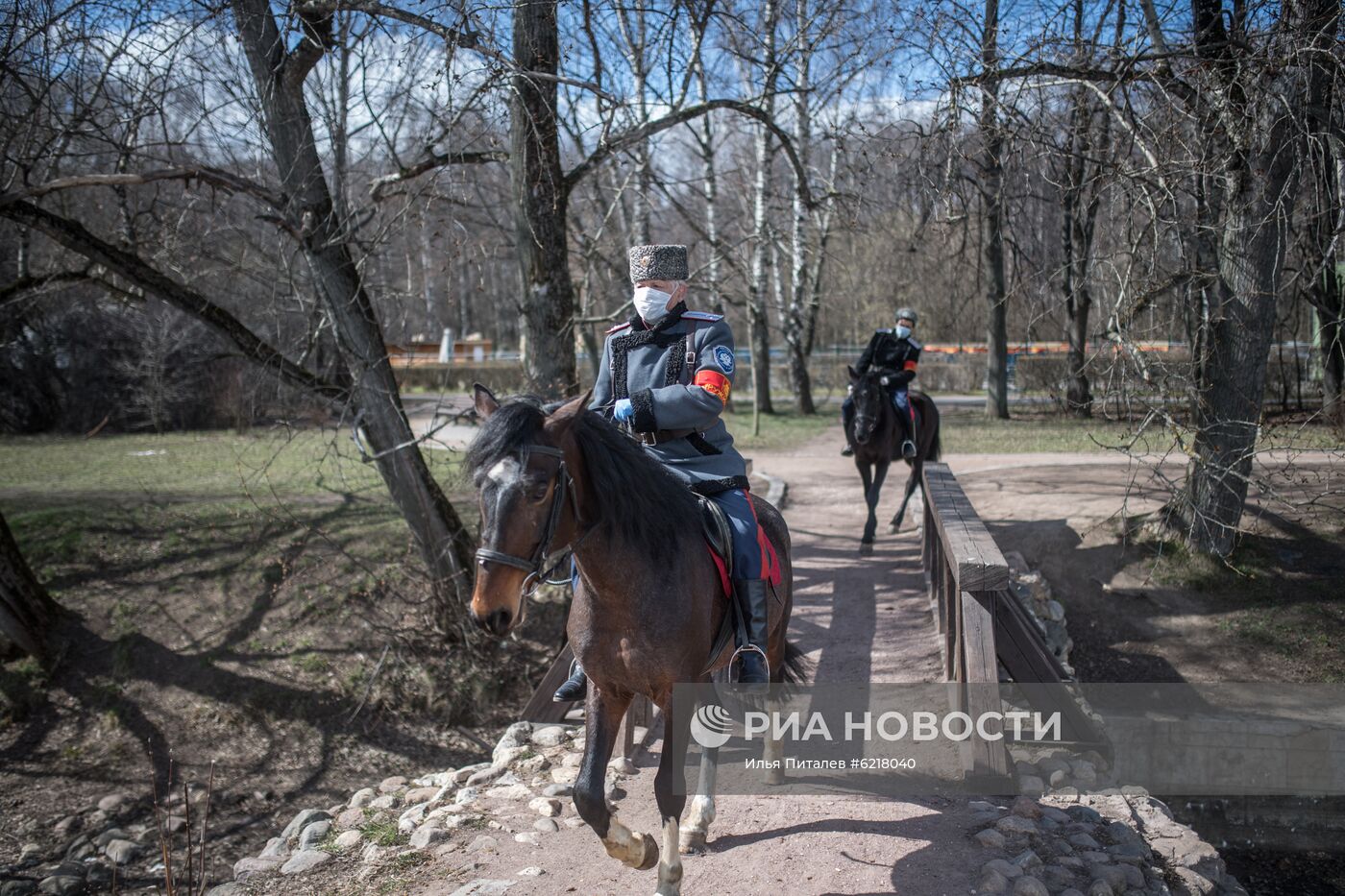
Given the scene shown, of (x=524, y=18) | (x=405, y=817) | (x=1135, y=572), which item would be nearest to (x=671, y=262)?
(x=405, y=817)

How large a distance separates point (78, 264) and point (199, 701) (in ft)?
34.3

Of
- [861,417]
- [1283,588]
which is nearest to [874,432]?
[861,417]

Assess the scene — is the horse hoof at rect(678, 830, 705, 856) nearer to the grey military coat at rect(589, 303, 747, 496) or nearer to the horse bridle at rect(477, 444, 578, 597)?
the grey military coat at rect(589, 303, 747, 496)

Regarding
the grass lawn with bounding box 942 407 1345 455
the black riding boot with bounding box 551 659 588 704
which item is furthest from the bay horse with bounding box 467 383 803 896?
the grass lawn with bounding box 942 407 1345 455

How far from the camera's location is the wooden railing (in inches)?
201

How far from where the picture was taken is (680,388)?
4.25 metres

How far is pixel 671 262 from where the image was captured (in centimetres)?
459

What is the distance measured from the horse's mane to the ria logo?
1009 mm

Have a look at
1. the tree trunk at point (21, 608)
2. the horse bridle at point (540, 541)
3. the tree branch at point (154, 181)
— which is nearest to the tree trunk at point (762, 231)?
the tree branch at point (154, 181)

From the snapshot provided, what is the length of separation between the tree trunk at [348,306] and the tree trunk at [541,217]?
57.4 inches

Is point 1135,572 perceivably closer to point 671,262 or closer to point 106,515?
point 671,262

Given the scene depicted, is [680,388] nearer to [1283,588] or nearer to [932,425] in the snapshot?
[1283,588]

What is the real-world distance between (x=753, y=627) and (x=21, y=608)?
8.32 metres

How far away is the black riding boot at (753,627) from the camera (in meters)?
4.40
